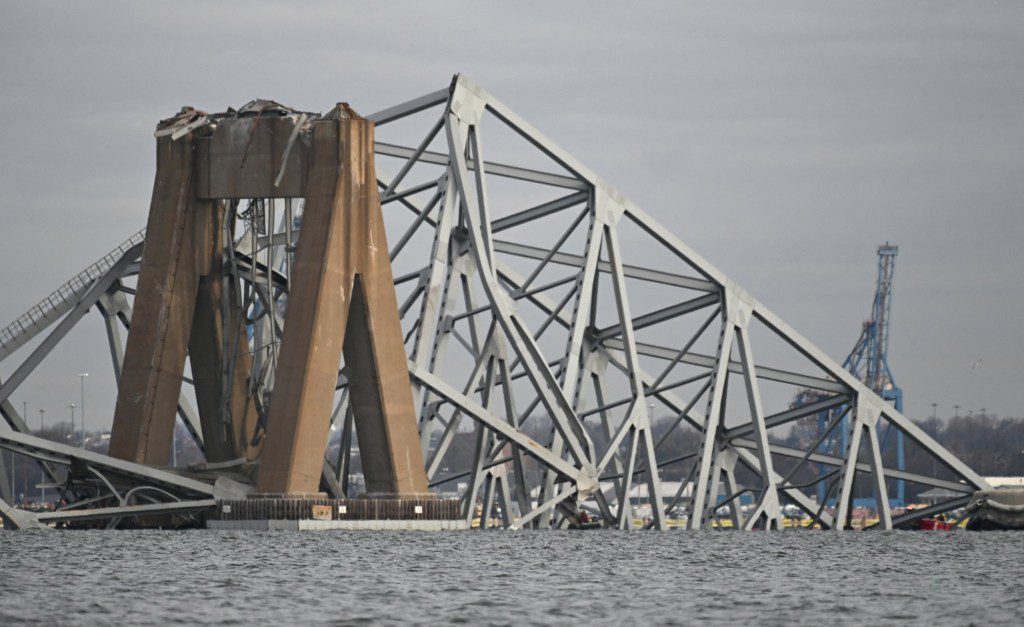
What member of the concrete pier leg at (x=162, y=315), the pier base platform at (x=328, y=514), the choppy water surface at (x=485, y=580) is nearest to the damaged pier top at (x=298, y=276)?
the concrete pier leg at (x=162, y=315)

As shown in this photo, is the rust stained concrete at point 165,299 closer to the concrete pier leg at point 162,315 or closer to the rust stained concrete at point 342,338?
the concrete pier leg at point 162,315

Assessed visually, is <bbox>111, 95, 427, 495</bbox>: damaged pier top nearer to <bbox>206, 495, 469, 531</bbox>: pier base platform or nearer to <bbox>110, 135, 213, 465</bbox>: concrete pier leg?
<bbox>110, 135, 213, 465</bbox>: concrete pier leg

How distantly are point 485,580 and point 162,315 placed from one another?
1117 inches

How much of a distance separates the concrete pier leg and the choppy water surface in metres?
4.24

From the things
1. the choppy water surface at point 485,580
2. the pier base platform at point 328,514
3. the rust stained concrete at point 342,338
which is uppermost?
the rust stained concrete at point 342,338

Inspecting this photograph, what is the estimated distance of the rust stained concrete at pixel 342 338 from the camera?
73.7m

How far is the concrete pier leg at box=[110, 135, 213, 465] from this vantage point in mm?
77000

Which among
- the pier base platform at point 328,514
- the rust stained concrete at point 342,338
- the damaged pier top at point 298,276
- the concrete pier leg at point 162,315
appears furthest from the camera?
the concrete pier leg at point 162,315

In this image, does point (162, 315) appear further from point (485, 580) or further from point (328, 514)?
point (485, 580)

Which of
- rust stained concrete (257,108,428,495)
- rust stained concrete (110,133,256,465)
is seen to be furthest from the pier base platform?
rust stained concrete (110,133,256,465)

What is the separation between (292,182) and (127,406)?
438 inches

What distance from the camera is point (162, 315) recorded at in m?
77.2

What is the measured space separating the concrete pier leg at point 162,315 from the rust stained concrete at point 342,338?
5597 mm

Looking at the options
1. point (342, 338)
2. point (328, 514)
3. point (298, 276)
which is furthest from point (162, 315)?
point (328, 514)
